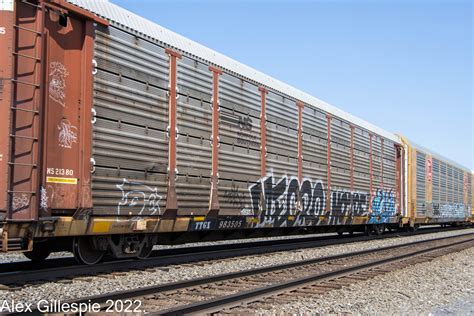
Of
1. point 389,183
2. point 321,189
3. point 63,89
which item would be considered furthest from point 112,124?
point 389,183

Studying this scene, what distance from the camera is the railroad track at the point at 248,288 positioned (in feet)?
20.2

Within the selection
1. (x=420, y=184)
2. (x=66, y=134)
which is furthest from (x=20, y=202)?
(x=420, y=184)

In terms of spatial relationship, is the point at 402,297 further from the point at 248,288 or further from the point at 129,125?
the point at 129,125

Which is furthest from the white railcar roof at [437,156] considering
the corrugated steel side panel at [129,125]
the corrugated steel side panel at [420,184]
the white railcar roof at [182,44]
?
the corrugated steel side panel at [129,125]

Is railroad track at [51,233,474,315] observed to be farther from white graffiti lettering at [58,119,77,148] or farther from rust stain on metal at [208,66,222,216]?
white graffiti lettering at [58,119,77,148]

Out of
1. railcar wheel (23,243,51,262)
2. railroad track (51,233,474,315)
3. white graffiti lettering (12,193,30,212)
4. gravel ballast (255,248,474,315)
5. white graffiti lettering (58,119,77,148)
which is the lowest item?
gravel ballast (255,248,474,315)

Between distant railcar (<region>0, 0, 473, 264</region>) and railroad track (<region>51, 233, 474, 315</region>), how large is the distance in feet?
6.25

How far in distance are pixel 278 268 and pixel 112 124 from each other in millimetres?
4148

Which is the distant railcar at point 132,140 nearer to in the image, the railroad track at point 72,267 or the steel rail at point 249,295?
the railroad track at point 72,267

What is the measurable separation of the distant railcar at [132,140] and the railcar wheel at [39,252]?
34mm

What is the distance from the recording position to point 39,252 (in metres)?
8.87

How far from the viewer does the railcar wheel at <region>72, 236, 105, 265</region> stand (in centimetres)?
864

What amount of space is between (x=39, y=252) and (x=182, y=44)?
4.97 meters

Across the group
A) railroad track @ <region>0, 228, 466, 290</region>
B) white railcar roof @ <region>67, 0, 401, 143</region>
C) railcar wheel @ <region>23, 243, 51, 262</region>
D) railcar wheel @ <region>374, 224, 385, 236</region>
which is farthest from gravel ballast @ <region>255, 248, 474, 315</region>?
railcar wheel @ <region>374, 224, 385, 236</region>
